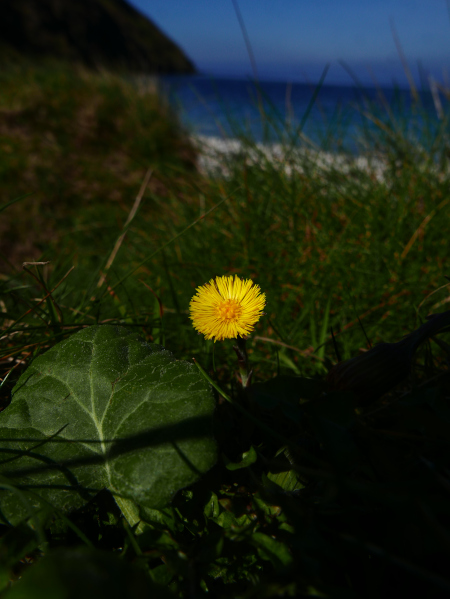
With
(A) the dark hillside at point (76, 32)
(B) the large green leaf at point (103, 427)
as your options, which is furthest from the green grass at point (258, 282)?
(A) the dark hillside at point (76, 32)

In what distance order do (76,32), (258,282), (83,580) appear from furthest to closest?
(76,32), (258,282), (83,580)

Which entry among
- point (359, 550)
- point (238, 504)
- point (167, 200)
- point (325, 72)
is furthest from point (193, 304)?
point (167, 200)

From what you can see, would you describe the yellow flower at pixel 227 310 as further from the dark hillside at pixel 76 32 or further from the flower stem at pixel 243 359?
the dark hillside at pixel 76 32

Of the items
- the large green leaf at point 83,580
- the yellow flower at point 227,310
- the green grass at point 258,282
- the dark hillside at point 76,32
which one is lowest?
the green grass at point 258,282

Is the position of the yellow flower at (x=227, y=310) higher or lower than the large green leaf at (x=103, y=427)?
higher

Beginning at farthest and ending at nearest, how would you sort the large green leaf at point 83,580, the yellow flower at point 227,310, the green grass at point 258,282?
the yellow flower at point 227,310
the green grass at point 258,282
the large green leaf at point 83,580

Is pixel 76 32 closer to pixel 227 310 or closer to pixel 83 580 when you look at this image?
pixel 227 310

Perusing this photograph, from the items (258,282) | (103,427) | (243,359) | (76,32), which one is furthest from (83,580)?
(76,32)
